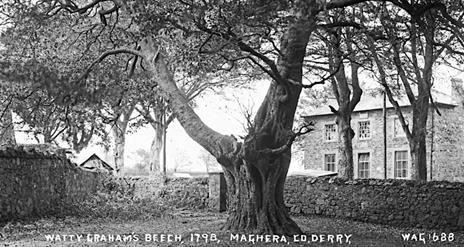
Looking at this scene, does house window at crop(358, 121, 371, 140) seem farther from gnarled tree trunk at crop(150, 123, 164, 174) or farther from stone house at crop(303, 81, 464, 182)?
gnarled tree trunk at crop(150, 123, 164, 174)

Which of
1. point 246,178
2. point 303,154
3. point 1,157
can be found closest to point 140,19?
point 246,178

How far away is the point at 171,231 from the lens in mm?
12867

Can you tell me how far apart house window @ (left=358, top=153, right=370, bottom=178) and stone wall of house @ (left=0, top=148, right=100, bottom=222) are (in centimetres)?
2094

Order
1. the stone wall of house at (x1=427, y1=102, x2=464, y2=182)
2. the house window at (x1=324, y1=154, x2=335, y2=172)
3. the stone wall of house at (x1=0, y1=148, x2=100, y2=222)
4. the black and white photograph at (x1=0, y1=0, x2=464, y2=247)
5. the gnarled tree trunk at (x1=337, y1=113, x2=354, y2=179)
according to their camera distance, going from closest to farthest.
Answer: the black and white photograph at (x1=0, y1=0, x2=464, y2=247) < the stone wall of house at (x1=0, y1=148, x2=100, y2=222) < the gnarled tree trunk at (x1=337, y1=113, x2=354, y2=179) < the stone wall of house at (x1=427, y1=102, x2=464, y2=182) < the house window at (x1=324, y1=154, x2=335, y2=172)

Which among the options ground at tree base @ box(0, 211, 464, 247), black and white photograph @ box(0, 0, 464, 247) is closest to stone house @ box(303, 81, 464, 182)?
black and white photograph @ box(0, 0, 464, 247)

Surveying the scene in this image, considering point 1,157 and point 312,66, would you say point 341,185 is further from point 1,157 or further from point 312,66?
point 1,157

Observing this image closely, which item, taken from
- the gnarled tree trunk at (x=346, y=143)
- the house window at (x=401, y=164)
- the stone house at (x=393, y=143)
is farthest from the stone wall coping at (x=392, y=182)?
the house window at (x=401, y=164)

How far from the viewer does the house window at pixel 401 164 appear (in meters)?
33.6

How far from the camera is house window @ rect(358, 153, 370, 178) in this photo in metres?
35.1

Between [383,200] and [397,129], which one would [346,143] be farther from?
[397,129]

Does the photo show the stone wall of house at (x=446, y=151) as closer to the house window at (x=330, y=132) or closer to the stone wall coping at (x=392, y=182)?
the house window at (x=330, y=132)

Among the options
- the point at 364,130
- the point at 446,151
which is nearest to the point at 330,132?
the point at 364,130

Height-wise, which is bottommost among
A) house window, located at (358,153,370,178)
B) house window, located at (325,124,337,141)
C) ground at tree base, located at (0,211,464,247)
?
ground at tree base, located at (0,211,464,247)

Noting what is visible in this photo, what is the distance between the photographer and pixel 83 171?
2030 cm
